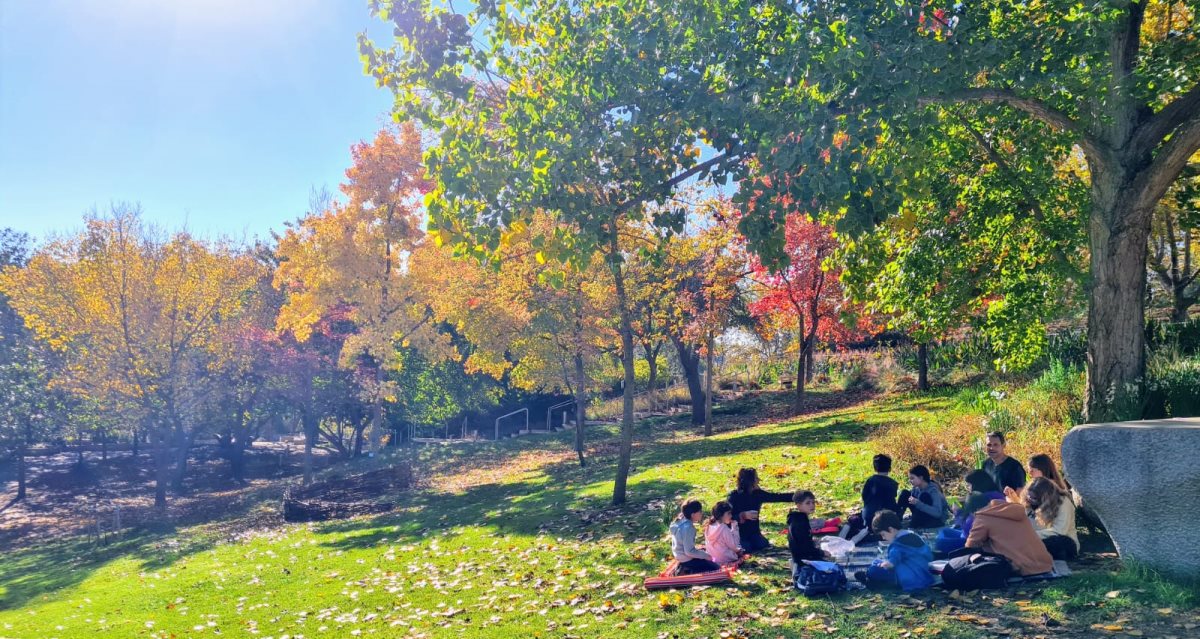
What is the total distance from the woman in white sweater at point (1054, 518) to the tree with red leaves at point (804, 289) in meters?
16.9

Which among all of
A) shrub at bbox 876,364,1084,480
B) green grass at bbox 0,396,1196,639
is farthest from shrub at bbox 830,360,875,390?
shrub at bbox 876,364,1084,480

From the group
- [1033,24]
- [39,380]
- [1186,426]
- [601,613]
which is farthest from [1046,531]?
[39,380]

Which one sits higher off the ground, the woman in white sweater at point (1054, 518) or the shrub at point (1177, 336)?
the shrub at point (1177, 336)

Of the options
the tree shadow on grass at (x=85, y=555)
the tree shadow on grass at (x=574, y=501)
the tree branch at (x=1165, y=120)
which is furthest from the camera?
the tree shadow on grass at (x=85, y=555)

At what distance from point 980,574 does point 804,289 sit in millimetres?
21291

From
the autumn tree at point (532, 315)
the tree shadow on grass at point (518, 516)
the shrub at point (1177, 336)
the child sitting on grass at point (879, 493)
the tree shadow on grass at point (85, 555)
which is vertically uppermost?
the autumn tree at point (532, 315)

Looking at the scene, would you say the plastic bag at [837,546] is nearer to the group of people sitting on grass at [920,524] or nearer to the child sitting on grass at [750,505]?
the group of people sitting on grass at [920,524]

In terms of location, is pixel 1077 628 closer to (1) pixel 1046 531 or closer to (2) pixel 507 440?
(1) pixel 1046 531

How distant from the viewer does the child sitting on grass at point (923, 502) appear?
9.55 meters

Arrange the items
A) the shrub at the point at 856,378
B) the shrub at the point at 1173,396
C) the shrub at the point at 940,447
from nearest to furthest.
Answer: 1. the shrub at the point at 1173,396
2. the shrub at the point at 940,447
3. the shrub at the point at 856,378

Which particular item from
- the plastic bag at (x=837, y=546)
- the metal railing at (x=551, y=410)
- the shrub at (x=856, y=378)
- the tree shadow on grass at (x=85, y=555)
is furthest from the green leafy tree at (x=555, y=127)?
the metal railing at (x=551, y=410)

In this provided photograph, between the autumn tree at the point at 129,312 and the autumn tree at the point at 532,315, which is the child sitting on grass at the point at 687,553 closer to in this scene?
the autumn tree at the point at 532,315

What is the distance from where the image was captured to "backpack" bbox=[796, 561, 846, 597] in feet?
25.4

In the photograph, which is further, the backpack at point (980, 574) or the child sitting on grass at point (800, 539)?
the child sitting on grass at point (800, 539)
